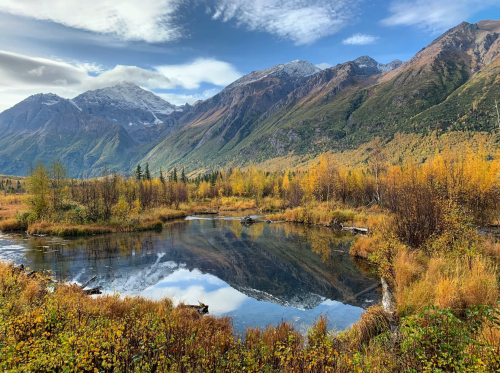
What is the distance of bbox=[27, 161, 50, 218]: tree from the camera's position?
32062 millimetres

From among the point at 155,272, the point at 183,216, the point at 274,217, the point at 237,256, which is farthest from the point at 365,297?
the point at 183,216

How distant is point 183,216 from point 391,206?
42640mm

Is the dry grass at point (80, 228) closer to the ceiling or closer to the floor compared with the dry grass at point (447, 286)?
closer to the floor

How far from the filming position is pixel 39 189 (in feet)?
106

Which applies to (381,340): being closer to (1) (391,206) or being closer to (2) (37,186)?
(1) (391,206)

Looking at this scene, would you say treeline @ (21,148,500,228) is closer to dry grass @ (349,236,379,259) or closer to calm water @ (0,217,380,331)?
dry grass @ (349,236,379,259)

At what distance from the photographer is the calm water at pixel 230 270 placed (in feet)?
41.2

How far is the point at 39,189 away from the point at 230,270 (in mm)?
27890

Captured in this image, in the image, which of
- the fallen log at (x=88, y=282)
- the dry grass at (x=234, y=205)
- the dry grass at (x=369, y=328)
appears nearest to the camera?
the dry grass at (x=369, y=328)

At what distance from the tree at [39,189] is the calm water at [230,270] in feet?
17.7

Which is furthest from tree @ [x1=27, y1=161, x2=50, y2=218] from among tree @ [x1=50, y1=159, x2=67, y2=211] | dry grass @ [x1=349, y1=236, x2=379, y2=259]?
dry grass @ [x1=349, y1=236, x2=379, y2=259]

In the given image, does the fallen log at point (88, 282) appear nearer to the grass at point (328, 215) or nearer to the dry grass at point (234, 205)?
the grass at point (328, 215)

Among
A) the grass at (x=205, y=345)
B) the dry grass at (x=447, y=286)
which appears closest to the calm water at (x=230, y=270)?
the dry grass at (x=447, y=286)

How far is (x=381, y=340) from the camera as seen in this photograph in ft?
23.6
